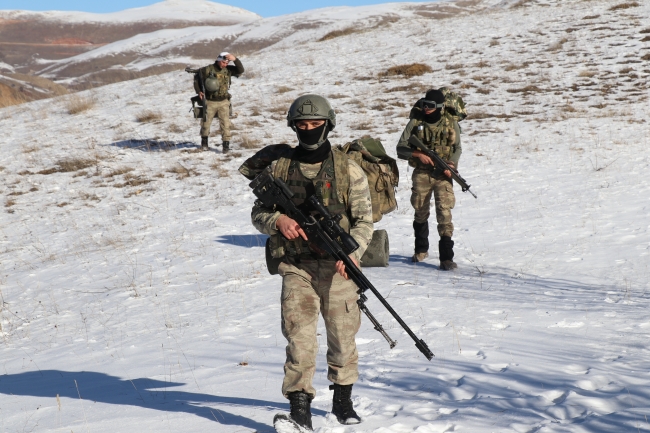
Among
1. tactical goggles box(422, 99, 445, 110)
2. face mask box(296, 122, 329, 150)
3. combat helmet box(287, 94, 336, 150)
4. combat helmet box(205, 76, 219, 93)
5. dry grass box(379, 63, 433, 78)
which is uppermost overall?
dry grass box(379, 63, 433, 78)

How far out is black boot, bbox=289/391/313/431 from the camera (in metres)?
3.77

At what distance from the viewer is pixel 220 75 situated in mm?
14445

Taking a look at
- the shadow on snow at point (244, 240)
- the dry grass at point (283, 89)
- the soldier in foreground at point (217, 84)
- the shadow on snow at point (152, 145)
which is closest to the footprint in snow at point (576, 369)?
the shadow on snow at point (244, 240)

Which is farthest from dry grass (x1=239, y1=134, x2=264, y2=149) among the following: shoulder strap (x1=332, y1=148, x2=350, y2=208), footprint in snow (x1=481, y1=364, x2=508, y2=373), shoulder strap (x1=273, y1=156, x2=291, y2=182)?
shoulder strap (x1=332, y1=148, x2=350, y2=208)

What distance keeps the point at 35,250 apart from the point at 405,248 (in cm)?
659

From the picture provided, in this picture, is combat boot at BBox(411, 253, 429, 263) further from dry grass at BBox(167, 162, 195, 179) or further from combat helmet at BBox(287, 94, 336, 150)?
dry grass at BBox(167, 162, 195, 179)

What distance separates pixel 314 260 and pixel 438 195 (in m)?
4.41

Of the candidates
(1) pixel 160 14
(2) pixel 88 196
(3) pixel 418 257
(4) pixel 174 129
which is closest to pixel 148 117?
(4) pixel 174 129

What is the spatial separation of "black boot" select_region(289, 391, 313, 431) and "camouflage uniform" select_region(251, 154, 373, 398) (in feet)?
0.28

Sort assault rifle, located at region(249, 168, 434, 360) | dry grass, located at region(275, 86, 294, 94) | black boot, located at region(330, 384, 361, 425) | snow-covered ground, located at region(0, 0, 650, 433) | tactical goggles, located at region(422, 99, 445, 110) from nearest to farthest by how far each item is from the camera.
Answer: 1. assault rifle, located at region(249, 168, 434, 360)
2. black boot, located at region(330, 384, 361, 425)
3. snow-covered ground, located at region(0, 0, 650, 433)
4. tactical goggles, located at region(422, 99, 445, 110)
5. dry grass, located at region(275, 86, 294, 94)

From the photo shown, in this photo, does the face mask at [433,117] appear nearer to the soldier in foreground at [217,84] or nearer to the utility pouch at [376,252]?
the utility pouch at [376,252]

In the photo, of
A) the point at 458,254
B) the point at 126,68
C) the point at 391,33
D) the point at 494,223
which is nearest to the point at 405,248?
the point at 458,254

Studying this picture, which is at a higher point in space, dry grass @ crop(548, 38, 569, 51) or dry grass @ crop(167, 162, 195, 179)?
dry grass @ crop(548, 38, 569, 51)

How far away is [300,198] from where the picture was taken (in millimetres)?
→ 3957
